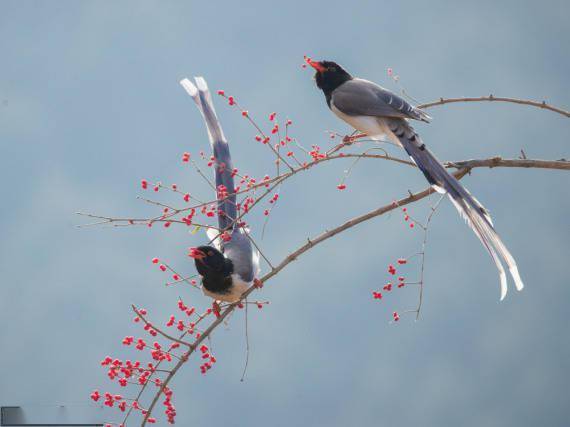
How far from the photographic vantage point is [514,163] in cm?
196

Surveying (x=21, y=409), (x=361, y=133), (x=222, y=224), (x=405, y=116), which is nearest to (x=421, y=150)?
(x=405, y=116)

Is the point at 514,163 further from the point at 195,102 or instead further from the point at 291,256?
the point at 195,102

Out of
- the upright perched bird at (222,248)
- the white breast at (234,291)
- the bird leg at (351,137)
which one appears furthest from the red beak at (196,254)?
the bird leg at (351,137)

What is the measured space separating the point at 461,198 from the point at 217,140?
0.94m

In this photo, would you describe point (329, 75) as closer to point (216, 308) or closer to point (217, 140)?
point (217, 140)

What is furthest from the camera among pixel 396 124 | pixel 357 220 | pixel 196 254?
pixel 396 124

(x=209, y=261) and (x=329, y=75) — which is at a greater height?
(x=329, y=75)

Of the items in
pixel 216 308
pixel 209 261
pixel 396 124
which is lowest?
pixel 216 308

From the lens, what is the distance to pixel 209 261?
2244mm

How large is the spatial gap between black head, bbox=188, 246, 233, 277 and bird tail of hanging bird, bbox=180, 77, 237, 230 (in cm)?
18

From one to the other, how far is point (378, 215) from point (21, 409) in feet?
7.33

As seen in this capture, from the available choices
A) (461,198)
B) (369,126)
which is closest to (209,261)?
(369,126)

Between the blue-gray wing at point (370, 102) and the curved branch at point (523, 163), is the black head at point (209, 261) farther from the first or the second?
the curved branch at point (523, 163)

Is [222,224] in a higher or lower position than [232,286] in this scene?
higher
